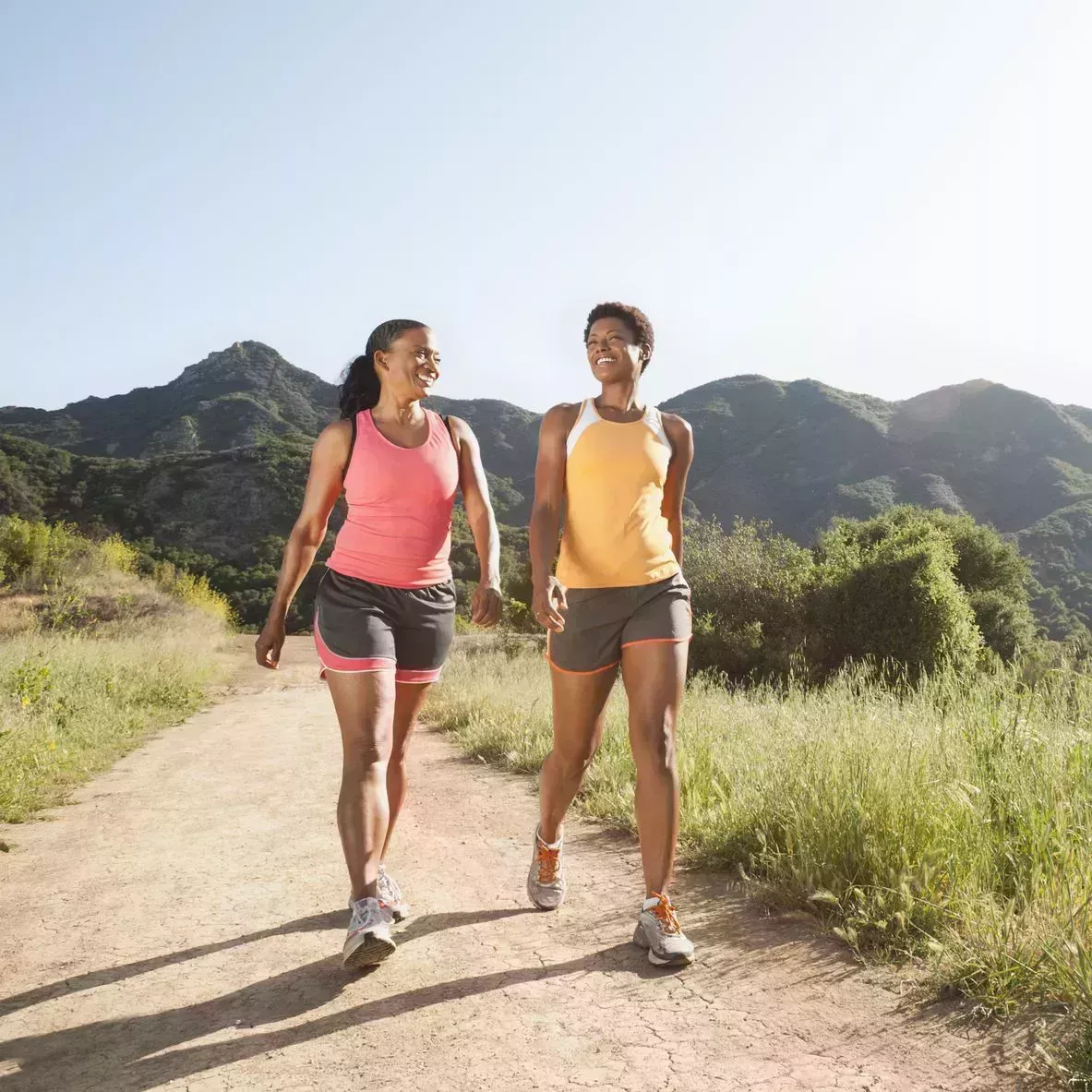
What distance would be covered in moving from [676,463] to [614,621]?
69 centimetres

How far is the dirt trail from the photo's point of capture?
90.1 inches

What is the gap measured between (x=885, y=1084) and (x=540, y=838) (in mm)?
1612

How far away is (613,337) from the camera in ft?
11.0

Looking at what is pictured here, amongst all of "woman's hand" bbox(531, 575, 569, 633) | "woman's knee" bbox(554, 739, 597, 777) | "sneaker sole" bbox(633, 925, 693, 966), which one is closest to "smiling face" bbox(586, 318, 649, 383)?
"woman's hand" bbox(531, 575, 569, 633)

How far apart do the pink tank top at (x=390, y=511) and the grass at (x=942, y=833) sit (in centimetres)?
186

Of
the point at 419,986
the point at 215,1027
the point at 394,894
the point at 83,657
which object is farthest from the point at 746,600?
the point at 215,1027

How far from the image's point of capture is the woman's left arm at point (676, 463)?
134 inches

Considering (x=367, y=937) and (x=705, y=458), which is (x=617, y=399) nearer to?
(x=367, y=937)

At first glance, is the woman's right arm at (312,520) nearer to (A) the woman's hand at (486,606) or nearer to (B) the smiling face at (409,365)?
(B) the smiling face at (409,365)

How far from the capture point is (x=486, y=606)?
3.33 metres

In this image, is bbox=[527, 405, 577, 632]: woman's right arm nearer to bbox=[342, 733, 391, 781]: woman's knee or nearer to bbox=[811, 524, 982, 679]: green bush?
bbox=[342, 733, 391, 781]: woman's knee

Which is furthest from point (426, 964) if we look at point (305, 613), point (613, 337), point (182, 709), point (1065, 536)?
point (1065, 536)

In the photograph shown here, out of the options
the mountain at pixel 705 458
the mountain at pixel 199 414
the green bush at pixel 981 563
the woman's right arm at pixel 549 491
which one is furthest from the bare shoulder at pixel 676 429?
the mountain at pixel 199 414

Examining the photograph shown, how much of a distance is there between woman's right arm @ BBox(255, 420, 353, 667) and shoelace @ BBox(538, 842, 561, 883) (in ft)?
4.21
